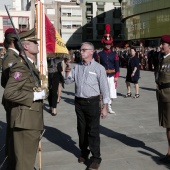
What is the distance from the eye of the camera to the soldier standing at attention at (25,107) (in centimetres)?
333

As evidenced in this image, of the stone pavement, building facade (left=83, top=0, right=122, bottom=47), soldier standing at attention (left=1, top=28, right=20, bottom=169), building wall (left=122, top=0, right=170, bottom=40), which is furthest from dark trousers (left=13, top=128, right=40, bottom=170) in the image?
building facade (left=83, top=0, right=122, bottom=47)

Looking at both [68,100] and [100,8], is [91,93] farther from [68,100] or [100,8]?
[100,8]

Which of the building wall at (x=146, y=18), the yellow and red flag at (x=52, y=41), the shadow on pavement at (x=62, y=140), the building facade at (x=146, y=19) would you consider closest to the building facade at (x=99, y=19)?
the building wall at (x=146, y=18)

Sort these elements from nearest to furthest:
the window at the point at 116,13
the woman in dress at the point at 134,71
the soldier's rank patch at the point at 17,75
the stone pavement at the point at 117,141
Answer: the soldier's rank patch at the point at 17,75 < the stone pavement at the point at 117,141 < the woman in dress at the point at 134,71 < the window at the point at 116,13

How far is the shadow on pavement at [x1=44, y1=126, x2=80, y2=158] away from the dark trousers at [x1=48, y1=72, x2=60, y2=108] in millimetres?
1475

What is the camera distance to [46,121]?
7.76 metres

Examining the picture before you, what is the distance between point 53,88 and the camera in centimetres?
854

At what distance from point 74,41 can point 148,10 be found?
27.9 m

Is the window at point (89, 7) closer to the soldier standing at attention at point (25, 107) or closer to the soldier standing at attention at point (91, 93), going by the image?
the soldier standing at attention at point (91, 93)

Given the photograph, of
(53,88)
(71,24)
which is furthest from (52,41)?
(71,24)

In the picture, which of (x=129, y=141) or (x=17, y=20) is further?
(x=17, y=20)

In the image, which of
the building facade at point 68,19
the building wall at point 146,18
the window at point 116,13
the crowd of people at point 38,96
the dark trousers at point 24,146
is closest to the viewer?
the crowd of people at point 38,96

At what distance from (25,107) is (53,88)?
508 centimetres

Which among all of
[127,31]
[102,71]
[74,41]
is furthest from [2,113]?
[74,41]
